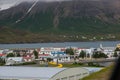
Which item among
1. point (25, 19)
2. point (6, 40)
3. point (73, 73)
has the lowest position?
point (73, 73)

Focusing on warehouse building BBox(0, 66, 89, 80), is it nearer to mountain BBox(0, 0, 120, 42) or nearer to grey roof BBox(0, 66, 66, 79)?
grey roof BBox(0, 66, 66, 79)

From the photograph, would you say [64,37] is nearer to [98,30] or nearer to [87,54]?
[98,30]

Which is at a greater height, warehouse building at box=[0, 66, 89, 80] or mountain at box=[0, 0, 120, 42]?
mountain at box=[0, 0, 120, 42]

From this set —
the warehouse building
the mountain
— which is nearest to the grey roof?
the warehouse building

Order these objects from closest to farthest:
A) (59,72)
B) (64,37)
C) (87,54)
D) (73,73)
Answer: (59,72) < (73,73) < (87,54) < (64,37)

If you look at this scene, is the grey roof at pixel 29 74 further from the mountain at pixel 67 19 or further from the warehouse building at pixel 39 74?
the mountain at pixel 67 19

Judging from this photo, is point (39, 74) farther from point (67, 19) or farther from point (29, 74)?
point (67, 19)

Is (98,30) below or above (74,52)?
above

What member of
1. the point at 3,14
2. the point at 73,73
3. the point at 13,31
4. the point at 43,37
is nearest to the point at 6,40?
the point at 13,31
